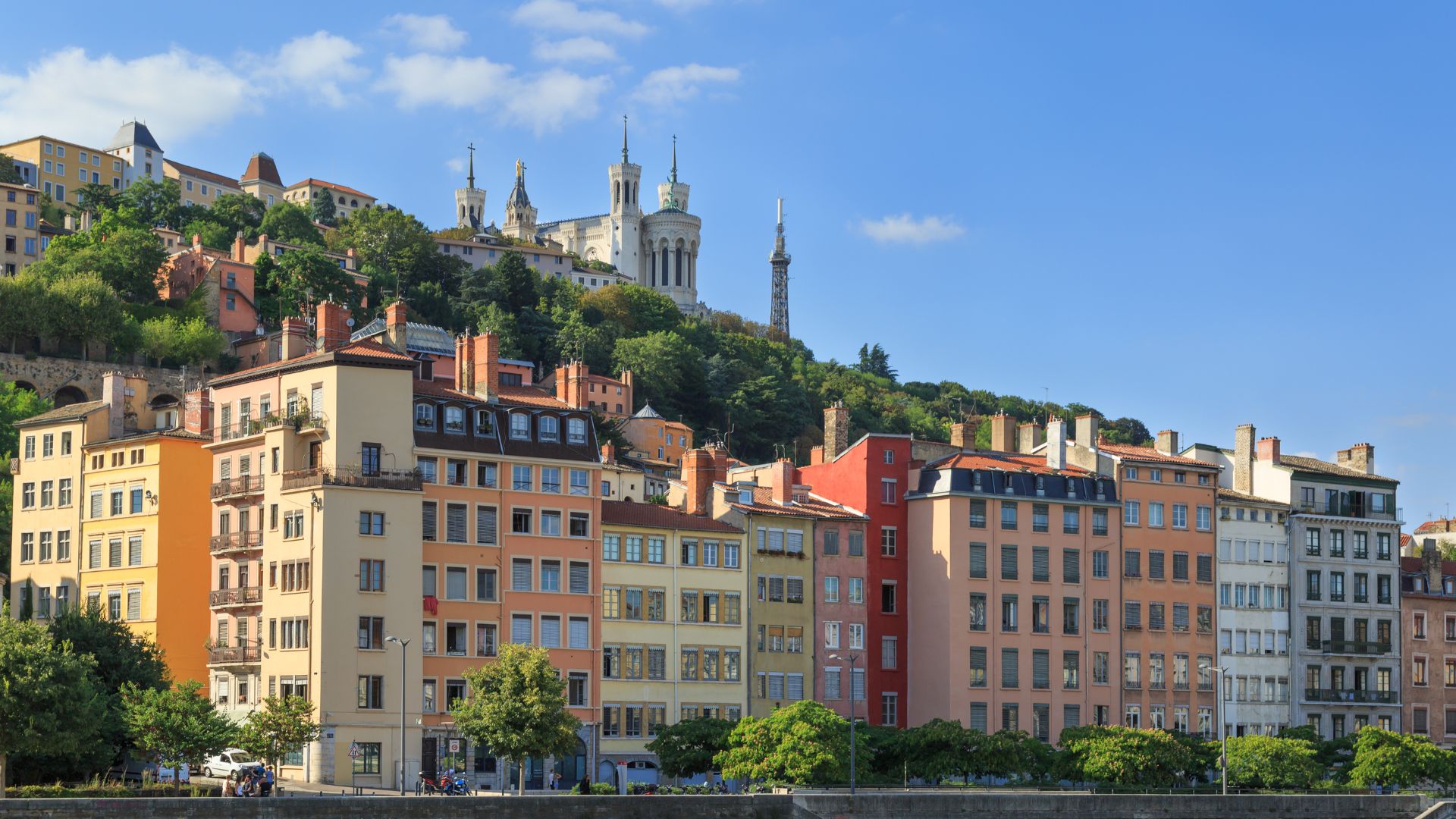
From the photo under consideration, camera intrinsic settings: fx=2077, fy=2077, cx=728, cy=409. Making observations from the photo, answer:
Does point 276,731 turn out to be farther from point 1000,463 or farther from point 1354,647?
point 1354,647

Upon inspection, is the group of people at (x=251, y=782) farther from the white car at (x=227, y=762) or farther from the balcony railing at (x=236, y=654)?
the balcony railing at (x=236, y=654)

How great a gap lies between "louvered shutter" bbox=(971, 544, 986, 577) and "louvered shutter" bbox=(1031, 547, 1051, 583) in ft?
8.64

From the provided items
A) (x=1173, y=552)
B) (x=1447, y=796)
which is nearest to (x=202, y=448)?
(x=1173, y=552)

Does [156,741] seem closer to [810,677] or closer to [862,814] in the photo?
[862,814]

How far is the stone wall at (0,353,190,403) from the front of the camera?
13312 centimetres

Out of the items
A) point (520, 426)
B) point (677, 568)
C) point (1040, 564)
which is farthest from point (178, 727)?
point (1040, 564)

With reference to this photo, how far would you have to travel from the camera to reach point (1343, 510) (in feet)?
332

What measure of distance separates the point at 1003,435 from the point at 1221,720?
18.1m

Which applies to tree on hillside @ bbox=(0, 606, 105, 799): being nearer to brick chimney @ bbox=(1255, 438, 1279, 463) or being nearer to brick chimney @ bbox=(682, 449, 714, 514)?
brick chimney @ bbox=(682, 449, 714, 514)

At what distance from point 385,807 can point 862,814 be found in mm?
17310

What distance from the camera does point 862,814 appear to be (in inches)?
2665

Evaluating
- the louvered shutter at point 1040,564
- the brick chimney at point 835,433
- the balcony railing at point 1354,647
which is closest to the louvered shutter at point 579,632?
the brick chimney at point 835,433

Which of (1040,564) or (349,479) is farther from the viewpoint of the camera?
(1040,564)

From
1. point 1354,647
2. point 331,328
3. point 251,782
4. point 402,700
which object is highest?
point 331,328
